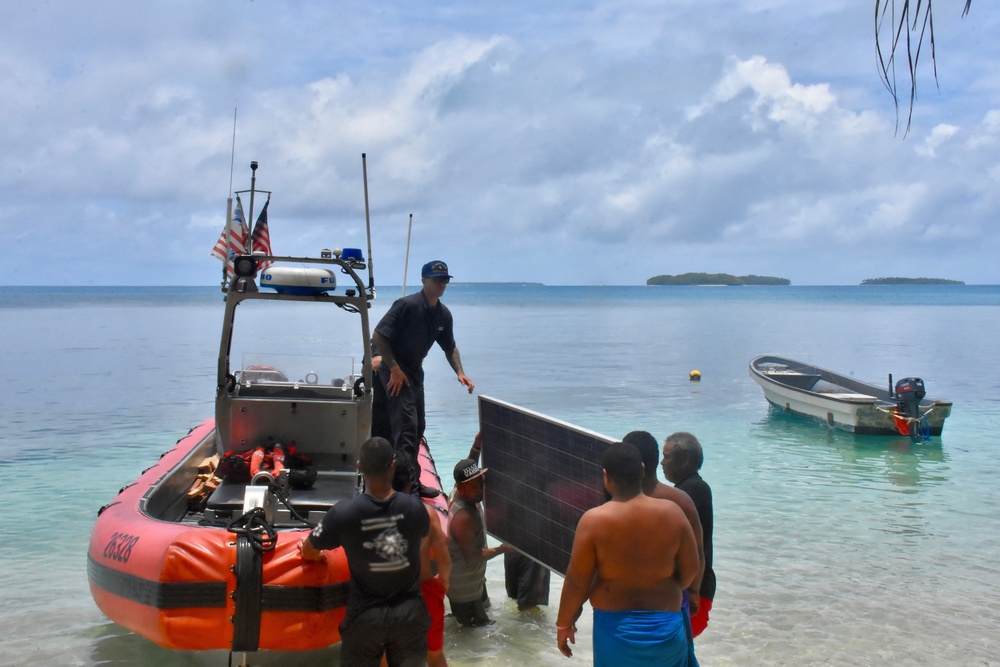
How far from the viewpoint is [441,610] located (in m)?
4.84

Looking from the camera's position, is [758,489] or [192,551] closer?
[192,551]

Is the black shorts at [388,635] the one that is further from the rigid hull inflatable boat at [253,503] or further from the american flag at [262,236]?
the american flag at [262,236]

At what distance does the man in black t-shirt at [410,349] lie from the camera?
708 centimetres

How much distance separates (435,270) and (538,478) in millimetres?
Result: 2529

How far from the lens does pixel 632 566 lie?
3834mm

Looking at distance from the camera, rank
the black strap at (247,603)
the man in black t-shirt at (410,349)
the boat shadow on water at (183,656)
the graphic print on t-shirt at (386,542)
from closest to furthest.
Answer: the graphic print on t-shirt at (386,542) → the black strap at (247,603) → the boat shadow on water at (183,656) → the man in black t-shirt at (410,349)

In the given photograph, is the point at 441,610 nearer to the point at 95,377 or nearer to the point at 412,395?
the point at 412,395

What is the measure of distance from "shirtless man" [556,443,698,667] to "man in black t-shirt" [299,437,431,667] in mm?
802

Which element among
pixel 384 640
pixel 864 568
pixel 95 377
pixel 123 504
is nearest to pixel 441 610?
pixel 384 640

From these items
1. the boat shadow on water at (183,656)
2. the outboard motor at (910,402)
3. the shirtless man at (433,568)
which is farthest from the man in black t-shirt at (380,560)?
the outboard motor at (910,402)

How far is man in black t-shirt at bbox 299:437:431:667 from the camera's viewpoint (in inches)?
164

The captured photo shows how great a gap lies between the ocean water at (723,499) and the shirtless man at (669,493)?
2230 millimetres

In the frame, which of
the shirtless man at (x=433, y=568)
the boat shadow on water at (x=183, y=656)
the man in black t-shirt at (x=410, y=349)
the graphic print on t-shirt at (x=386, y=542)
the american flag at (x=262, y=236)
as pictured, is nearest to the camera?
the graphic print on t-shirt at (x=386, y=542)

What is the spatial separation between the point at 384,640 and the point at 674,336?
46502 mm
